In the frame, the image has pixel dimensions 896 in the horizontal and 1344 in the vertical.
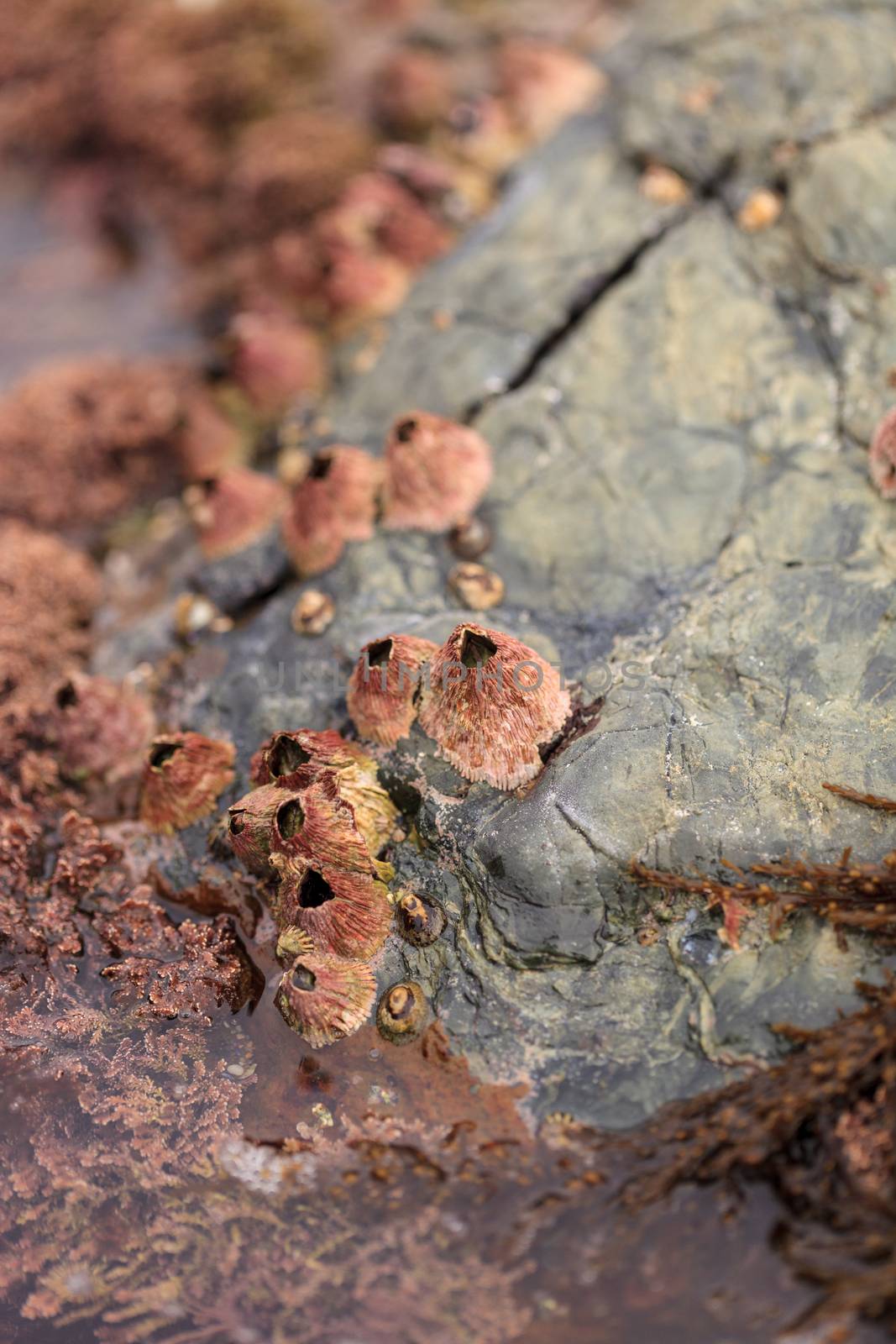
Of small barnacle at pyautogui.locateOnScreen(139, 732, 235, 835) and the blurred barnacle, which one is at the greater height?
the blurred barnacle

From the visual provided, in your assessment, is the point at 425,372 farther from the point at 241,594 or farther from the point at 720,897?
the point at 720,897

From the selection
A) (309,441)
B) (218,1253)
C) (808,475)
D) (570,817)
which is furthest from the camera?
(309,441)

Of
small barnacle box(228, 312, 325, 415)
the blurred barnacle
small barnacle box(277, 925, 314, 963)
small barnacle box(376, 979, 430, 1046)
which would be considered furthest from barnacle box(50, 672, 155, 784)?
the blurred barnacle

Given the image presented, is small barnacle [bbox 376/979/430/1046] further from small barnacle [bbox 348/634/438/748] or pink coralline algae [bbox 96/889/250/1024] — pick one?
small barnacle [bbox 348/634/438/748]

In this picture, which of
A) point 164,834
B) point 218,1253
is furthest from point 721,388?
point 218,1253

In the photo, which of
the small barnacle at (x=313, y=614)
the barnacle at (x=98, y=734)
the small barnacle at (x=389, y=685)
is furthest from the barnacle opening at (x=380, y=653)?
the barnacle at (x=98, y=734)
